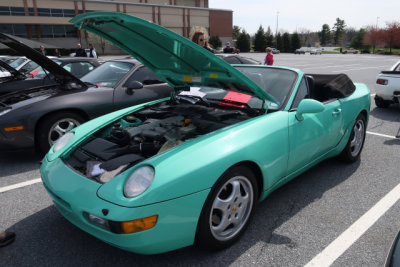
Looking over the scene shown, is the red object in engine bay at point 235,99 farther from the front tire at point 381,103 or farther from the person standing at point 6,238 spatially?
the front tire at point 381,103

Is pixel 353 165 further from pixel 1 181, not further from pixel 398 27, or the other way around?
pixel 398 27

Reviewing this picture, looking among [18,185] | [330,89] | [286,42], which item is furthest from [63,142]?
[286,42]

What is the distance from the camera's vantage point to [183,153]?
210 centimetres

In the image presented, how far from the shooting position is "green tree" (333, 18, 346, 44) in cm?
13088

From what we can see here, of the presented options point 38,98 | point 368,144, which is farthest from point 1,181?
point 368,144

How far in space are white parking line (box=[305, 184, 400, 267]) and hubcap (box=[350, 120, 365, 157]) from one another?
2.65 ft

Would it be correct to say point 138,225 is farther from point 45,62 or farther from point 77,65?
point 77,65

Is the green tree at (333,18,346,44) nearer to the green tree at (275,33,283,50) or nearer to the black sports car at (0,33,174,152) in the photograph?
the green tree at (275,33,283,50)

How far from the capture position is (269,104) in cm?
285

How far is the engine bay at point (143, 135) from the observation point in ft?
7.72

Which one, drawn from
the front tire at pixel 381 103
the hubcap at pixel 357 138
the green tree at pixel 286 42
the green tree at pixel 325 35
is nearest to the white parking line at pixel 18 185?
the hubcap at pixel 357 138

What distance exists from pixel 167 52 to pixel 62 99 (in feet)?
6.90

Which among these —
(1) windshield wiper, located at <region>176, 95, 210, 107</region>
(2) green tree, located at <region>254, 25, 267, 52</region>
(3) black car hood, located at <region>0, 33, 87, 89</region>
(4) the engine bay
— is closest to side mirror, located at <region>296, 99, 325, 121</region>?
(4) the engine bay

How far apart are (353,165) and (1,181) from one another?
4.28 meters
